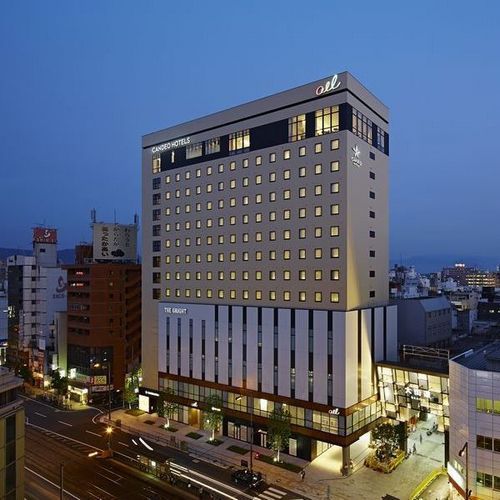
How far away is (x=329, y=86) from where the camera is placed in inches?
2235

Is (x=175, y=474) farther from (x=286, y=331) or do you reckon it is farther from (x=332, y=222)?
(x=332, y=222)

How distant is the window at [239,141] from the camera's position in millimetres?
64787

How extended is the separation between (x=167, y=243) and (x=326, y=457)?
41.4 m

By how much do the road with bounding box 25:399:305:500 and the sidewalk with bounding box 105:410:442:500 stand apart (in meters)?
1.87

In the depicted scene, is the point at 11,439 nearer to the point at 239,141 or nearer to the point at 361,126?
the point at 239,141

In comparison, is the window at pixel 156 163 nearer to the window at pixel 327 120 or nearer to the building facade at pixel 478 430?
the window at pixel 327 120

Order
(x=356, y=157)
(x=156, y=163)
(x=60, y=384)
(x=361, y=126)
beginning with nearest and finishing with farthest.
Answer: (x=356, y=157)
(x=361, y=126)
(x=156, y=163)
(x=60, y=384)

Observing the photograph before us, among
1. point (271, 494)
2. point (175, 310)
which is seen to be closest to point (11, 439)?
point (271, 494)

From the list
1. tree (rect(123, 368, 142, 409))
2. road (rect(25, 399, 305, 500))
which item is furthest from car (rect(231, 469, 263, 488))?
tree (rect(123, 368, 142, 409))

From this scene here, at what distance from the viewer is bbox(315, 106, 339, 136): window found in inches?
2201

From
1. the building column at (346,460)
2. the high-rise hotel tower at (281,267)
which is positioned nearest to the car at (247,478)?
the high-rise hotel tower at (281,267)

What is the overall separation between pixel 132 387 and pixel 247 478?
108ft

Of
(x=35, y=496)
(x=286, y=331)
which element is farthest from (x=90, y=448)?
(x=286, y=331)

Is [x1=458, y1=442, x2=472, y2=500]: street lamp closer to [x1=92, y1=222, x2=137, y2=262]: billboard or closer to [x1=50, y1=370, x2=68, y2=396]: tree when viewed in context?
[x1=50, y1=370, x2=68, y2=396]: tree
